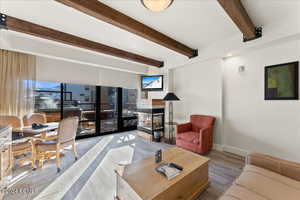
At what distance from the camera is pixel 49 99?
3.78 metres

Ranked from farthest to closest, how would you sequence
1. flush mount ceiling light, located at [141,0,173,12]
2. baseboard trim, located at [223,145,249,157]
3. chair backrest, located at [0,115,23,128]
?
baseboard trim, located at [223,145,249,157] → chair backrest, located at [0,115,23,128] → flush mount ceiling light, located at [141,0,173,12]

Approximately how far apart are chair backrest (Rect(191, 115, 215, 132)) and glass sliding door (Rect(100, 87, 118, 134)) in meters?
3.07

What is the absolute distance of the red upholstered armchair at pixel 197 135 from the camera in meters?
2.84

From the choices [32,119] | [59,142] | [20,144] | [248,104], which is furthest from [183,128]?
[32,119]

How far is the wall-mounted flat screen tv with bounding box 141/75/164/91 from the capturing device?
4.58 meters

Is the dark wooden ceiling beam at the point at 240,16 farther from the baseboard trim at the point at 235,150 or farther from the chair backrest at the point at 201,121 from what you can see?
the baseboard trim at the point at 235,150

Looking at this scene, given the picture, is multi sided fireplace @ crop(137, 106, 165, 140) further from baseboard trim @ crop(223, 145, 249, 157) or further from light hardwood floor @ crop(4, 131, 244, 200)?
baseboard trim @ crop(223, 145, 249, 157)

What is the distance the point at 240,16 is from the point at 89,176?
140 inches

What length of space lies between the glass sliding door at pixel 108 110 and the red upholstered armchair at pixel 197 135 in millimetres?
2835

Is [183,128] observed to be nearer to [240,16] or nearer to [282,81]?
[282,81]

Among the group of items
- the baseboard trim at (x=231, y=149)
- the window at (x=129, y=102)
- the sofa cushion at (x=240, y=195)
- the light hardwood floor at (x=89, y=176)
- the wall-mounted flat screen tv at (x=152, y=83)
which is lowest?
the light hardwood floor at (x=89, y=176)

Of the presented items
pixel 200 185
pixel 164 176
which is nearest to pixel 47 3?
pixel 164 176

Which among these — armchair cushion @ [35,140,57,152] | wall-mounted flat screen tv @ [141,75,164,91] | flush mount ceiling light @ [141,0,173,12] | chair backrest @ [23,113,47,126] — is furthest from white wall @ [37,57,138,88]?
flush mount ceiling light @ [141,0,173,12]

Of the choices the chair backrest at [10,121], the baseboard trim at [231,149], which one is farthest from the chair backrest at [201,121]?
the chair backrest at [10,121]
